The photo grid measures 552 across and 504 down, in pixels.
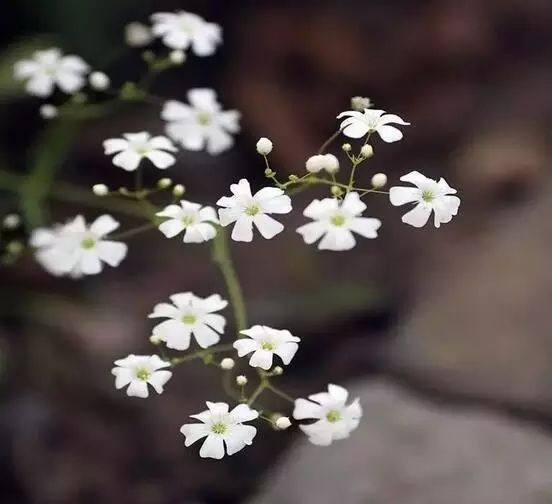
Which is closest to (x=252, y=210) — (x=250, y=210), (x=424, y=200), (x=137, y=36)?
(x=250, y=210)

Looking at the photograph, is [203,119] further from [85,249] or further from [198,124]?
[85,249]

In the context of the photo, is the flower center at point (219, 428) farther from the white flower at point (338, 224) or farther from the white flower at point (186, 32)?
the white flower at point (186, 32)

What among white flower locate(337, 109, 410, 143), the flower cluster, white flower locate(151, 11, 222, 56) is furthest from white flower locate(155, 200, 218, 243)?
white flower locate(151, 11, 222, 56)

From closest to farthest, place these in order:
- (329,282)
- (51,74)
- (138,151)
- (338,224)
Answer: (338,224) < (138,151) < (51,74) < (329,282)

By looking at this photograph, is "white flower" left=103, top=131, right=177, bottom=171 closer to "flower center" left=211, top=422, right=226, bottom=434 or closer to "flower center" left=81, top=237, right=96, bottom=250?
"flower center" left=81, top=237, right=96, bottom=250

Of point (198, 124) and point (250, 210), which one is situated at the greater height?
point (198, 124)

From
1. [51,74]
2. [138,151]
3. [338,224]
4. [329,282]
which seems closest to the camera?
Answer: [338,224]

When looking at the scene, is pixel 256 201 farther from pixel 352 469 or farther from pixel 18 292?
pixel 18 292
